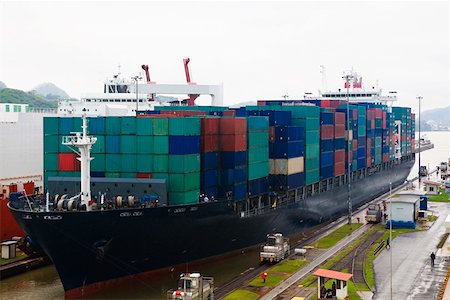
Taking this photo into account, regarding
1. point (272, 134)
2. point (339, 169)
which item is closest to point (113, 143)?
point (272, 134)

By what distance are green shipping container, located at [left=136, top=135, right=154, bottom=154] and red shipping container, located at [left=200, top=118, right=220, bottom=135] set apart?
13.7 ft

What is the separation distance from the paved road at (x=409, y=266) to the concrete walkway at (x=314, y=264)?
346 cm

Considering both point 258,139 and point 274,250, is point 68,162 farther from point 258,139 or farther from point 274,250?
point 274,250

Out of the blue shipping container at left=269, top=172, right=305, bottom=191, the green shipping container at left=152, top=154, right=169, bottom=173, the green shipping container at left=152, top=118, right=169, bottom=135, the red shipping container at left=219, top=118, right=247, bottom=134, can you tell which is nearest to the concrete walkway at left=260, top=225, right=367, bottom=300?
the blue shipping container at left=269, top=172, right=305, bottom=191

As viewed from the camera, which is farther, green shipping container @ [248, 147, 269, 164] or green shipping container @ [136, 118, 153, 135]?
green shipping container @ [248, 147, 269, 164]

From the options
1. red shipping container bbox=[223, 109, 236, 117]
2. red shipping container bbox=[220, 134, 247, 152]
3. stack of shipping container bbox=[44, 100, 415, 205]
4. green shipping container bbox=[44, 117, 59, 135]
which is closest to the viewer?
stack of shipping container bbox=[44, 100, 415, 205]

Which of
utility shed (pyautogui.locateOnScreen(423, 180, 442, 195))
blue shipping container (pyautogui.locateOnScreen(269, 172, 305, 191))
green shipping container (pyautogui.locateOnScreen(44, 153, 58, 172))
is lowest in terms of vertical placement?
utility shed (pyautogui.locateOnScreen(423, 180, 442, 195))

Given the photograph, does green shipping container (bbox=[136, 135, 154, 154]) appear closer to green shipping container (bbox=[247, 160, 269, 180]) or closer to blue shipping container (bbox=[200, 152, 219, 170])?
blue shipping container (bbox=[200, 152, 219, 170])

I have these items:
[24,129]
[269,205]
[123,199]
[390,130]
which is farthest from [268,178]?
[390,130]

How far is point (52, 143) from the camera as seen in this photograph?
128 ft

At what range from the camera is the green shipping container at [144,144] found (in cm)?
3641

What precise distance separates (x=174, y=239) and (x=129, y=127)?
742cm

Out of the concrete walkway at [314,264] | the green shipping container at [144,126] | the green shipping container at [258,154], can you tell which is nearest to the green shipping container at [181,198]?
the green shipping container at [144,126]

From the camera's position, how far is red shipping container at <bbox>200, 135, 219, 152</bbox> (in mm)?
39094
